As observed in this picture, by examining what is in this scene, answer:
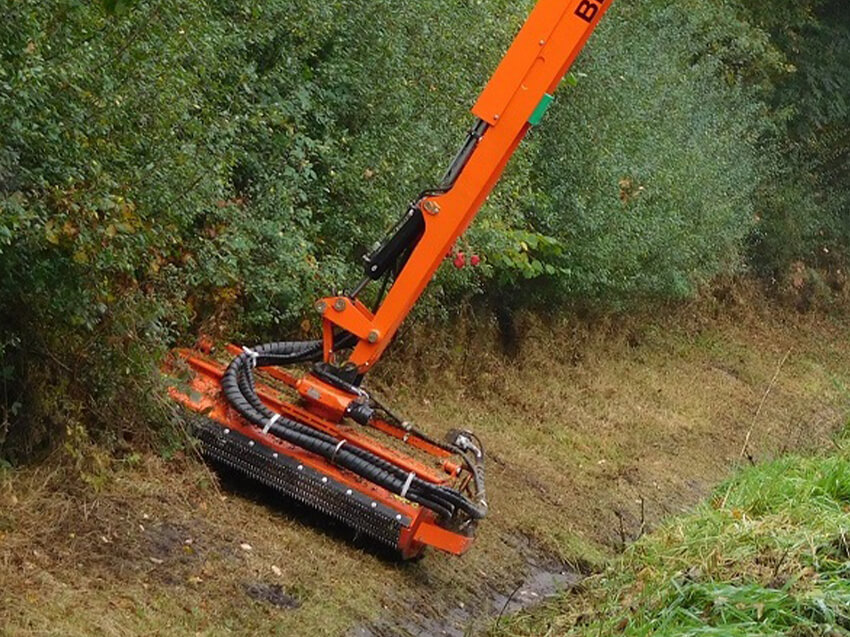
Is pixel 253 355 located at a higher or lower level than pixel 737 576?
lower

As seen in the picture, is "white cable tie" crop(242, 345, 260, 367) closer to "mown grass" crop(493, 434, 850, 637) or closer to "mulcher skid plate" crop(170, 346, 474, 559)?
"mulcher skid plate" crop(170, 346, 474, 559)

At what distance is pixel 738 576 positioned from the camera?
253 inches

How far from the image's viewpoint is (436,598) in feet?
24.9

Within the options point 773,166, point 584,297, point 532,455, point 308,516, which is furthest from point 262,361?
point 773,166

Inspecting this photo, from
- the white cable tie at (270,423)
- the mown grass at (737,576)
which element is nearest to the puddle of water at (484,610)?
the mown grass at (737,576)

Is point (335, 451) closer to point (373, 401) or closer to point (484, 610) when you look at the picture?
point (373, 401)

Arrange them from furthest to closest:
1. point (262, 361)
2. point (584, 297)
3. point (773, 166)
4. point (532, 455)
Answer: point (773, 166) < point (584, 297) < point (532, 455) < point (262, 361)

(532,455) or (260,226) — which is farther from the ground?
(260,226)

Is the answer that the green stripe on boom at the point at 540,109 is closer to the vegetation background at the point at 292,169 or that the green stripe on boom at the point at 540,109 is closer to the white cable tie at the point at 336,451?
the vegetation background at the point at 292,169

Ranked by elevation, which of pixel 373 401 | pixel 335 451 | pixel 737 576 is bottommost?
pixel 335 451

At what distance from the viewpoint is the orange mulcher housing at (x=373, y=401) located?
744cm

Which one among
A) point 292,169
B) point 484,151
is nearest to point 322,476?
point 484,151

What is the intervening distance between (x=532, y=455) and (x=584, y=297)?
13.5ft

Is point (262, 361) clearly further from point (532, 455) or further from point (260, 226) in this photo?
point (532, 455)
